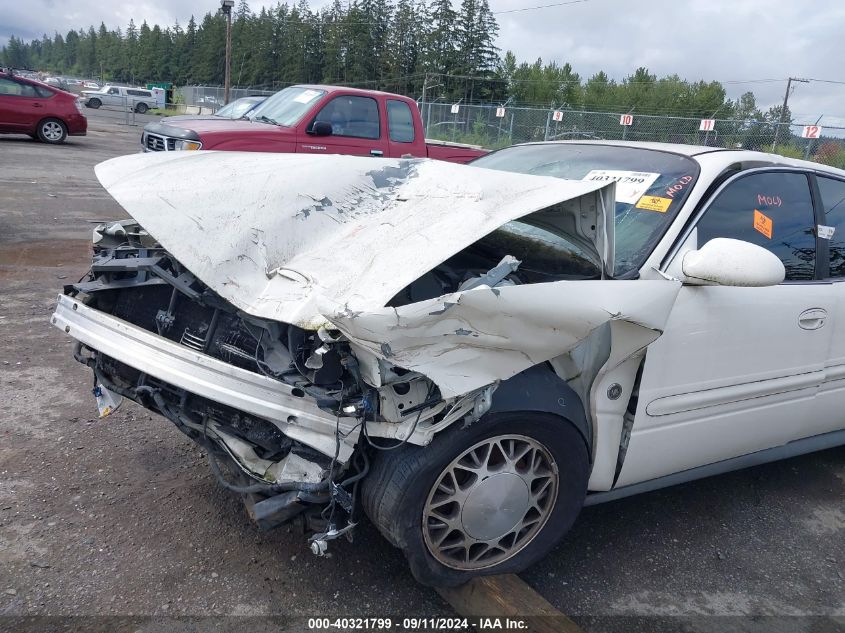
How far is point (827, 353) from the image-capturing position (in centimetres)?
324

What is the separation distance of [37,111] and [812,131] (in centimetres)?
1938

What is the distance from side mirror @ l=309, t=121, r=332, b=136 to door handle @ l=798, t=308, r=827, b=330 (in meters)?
7.22

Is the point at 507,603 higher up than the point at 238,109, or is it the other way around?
the point at 238,109

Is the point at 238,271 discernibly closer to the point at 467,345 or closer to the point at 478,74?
the point at 467,345

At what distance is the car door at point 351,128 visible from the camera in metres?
9.26

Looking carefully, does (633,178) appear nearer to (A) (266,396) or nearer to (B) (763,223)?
(B) (763,223)

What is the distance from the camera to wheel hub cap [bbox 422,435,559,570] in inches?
94.7

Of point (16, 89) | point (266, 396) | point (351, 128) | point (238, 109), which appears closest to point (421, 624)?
point (266, 396)

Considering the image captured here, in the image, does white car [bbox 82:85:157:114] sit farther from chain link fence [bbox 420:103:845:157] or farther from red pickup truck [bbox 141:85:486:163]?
red pickup truck [bbox 141:85:486:163]

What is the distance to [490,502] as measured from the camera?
2.48 m

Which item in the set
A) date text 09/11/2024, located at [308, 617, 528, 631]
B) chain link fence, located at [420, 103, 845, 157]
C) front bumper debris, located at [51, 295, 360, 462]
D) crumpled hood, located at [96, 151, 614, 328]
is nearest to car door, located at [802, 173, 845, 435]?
crumpled hood, located at [96, 151, 614, 328]

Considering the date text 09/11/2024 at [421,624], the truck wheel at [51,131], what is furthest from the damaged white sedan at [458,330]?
the truck wheel at [51,131]

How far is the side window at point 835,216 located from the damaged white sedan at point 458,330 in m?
0.04

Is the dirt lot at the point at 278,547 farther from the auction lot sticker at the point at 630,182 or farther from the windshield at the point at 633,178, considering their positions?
the auction lot sticker at the point at 630,182
